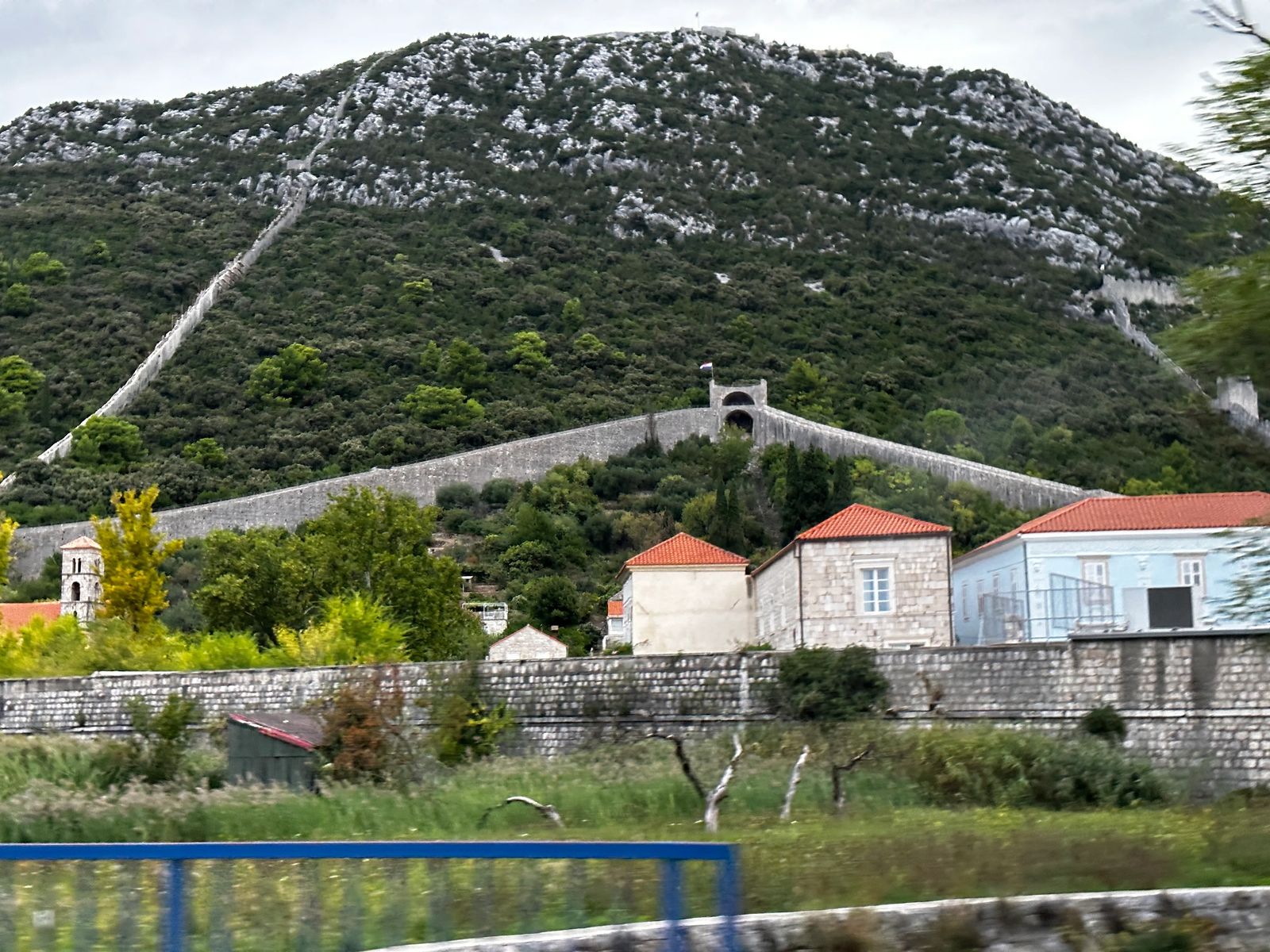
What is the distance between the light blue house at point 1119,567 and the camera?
92.1ft

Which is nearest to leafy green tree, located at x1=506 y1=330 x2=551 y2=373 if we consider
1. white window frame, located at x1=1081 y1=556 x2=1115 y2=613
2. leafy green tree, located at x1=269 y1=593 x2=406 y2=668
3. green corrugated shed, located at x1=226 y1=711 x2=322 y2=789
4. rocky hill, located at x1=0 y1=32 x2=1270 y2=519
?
rocky hill, located at x1=0 y1=32 x2=1270 y2=519

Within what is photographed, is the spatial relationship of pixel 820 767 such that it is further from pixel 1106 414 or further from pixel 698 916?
pixel 1106 414

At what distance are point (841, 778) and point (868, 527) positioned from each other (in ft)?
33.0

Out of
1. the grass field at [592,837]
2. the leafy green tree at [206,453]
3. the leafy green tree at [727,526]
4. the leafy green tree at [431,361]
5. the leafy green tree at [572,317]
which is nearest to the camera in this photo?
the grass field at [592,837]

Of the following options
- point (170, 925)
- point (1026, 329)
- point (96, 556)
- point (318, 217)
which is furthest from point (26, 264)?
point (170, 925)

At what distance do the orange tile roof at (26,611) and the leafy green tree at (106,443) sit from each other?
61.5 ft

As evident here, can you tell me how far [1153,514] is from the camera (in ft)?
95.7

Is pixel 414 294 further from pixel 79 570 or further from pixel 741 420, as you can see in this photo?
pixel 79 570

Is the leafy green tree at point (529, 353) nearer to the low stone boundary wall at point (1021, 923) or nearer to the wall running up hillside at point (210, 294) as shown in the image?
the wall running up hillside at point (210, 294)

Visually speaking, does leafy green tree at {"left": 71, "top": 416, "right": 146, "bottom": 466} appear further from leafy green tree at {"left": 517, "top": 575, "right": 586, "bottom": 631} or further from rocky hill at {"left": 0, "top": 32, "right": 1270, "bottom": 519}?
leafy green tree at {"left": 517, "top": 575, "right": 586, "bottom": 631}

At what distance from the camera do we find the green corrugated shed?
19.6 meters

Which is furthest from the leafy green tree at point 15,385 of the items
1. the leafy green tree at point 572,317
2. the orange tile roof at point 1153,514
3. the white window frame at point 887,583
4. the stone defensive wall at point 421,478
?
the orange tile roof at point 1153,514

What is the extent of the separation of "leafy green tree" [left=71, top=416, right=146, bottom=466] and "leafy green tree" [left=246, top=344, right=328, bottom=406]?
8048 millimetres

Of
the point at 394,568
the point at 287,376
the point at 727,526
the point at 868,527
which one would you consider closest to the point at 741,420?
the point at 727,526
